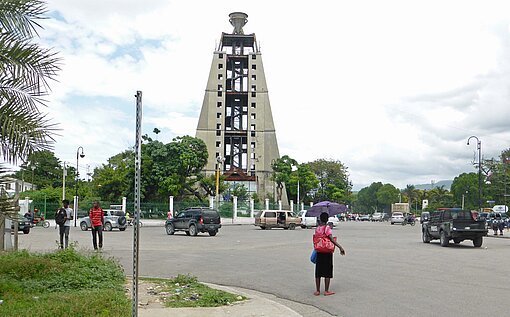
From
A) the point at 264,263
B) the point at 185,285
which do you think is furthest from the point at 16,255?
the point at 264,263

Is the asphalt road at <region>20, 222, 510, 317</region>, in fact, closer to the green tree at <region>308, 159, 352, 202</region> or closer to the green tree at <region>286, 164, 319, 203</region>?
the green tree at <region>286, 164, 319, 203</region>

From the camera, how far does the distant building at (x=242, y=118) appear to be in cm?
9462

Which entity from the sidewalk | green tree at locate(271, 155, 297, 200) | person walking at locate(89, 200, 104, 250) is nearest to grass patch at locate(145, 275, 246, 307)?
the sidewalk

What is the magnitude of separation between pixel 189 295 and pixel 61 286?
2.27m

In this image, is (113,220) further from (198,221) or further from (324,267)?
(324,267)

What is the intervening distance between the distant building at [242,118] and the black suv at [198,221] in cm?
5621

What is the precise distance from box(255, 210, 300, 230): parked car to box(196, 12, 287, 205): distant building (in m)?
42.5

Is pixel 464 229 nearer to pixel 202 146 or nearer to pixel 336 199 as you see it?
pixel 202 146

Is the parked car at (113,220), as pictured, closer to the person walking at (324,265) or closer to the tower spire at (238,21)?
the person walking at (324,265)

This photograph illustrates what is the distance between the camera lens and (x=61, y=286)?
10227 millimetres

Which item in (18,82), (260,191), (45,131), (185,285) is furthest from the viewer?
(260,191)

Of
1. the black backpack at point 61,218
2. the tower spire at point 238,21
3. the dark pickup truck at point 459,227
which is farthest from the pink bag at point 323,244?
the tower spire at point 238,21

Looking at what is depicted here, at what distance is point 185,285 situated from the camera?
38.2 ft

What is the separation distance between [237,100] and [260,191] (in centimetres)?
1634
